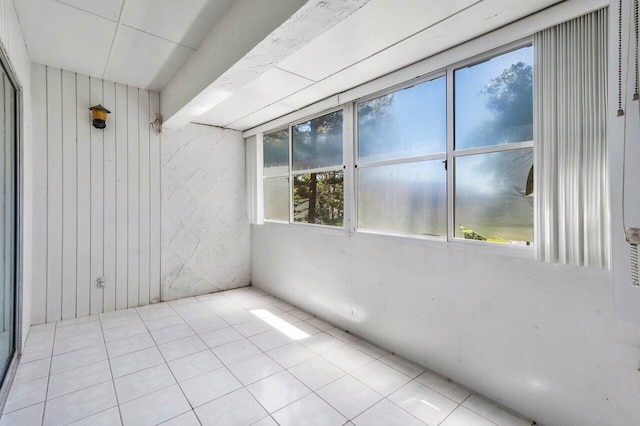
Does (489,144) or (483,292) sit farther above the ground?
(489,144)

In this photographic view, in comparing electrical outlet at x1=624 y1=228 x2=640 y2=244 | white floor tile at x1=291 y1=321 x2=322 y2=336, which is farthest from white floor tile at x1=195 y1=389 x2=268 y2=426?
electrical outlet at x1=624 y1=228 x2=640 y2=244

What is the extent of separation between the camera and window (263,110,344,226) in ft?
10.9

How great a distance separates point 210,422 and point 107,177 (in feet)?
9.73

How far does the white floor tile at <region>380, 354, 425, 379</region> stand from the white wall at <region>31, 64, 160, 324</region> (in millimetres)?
3000

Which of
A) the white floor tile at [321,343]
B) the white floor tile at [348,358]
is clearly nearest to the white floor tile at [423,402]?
the white floor tile at [348,358]

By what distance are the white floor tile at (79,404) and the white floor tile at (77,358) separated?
0.43 meters

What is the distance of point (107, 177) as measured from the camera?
347cm

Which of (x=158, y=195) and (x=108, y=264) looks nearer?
(x=108, y=264)

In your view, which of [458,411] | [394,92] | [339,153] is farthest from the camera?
[339,153]

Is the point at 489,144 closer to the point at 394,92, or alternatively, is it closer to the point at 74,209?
the point at 394,92

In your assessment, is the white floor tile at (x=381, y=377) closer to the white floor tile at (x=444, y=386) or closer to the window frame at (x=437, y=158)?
the white floor tile at (x=444, y=386)

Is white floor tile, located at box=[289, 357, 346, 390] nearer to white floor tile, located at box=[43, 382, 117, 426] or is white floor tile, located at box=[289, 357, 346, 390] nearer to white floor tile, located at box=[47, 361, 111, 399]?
white floor tile, located at box=[43, 382, 117, 426]

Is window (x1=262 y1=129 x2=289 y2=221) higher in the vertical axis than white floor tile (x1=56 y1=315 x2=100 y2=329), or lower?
higher

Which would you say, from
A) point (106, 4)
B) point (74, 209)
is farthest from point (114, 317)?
point (106, 4)
